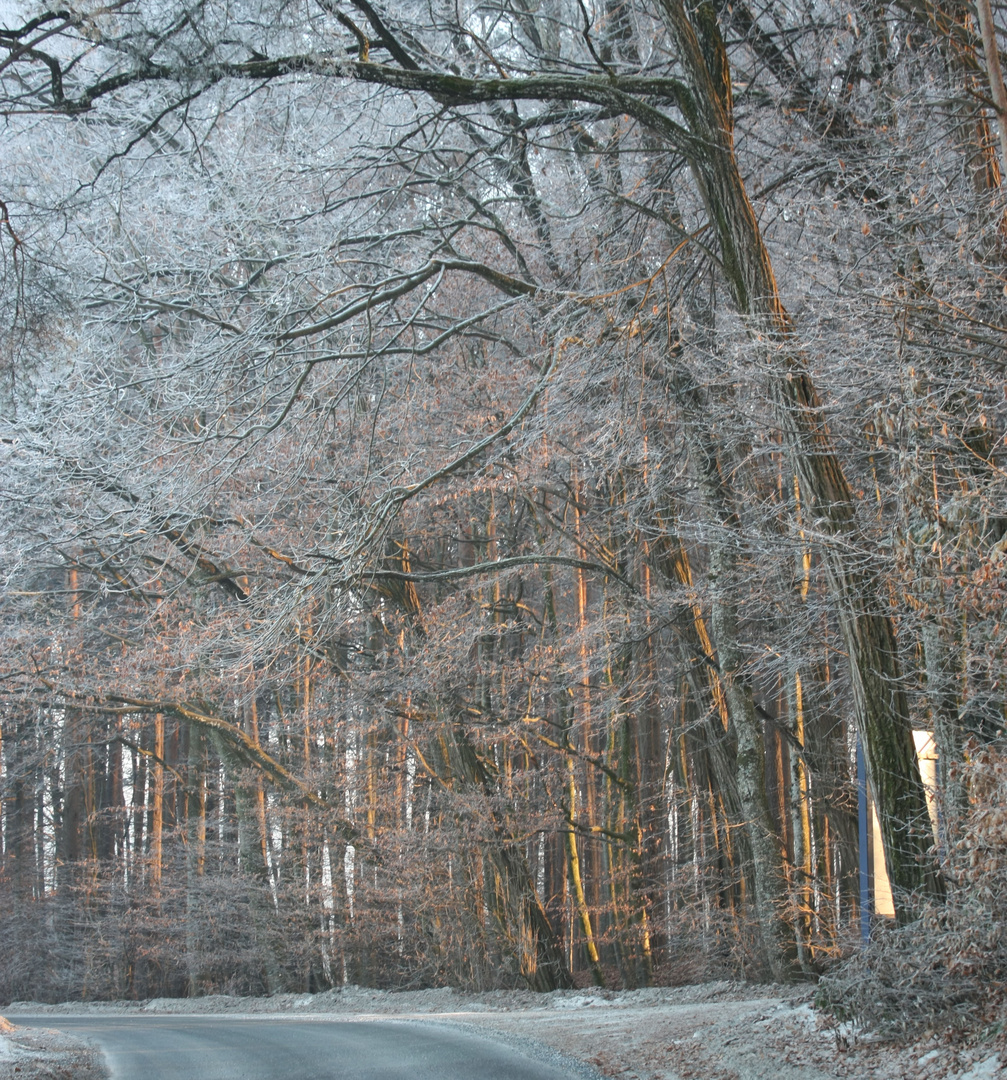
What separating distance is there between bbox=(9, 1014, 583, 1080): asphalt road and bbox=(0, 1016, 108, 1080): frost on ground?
244mm

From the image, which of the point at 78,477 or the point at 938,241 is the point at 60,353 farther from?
the point at 938,241

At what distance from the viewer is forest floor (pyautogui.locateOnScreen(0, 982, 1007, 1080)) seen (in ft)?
21.0

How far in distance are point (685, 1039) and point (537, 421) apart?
5.56 metres

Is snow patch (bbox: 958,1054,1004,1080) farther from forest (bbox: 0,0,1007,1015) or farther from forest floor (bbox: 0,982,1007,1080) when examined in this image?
forest (bbox: 0,0,1007,1015)

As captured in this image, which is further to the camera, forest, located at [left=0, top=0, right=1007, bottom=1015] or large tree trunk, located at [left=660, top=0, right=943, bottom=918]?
large tree trunk, located at [left=660, top=0, right=943, bottom=918]

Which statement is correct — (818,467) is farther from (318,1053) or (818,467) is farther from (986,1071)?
(318,1053)

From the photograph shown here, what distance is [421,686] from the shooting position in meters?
15.7

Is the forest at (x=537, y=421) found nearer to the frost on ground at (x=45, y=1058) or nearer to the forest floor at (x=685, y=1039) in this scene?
the forest floor at (x=685, y=1039)

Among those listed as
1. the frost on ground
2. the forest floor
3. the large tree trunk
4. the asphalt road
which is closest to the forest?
the large tree trunk

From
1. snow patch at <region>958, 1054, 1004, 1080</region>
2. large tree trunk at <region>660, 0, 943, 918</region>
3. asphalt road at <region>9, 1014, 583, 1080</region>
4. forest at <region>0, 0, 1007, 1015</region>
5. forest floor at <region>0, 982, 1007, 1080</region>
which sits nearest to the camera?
snow patch at <region>958, 1054, 1004, 1080</region>

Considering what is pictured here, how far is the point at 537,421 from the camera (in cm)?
1031

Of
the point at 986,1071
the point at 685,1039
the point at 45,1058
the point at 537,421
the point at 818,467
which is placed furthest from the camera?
the point at 537,421

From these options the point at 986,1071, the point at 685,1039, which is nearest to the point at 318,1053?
the point at 685,1039

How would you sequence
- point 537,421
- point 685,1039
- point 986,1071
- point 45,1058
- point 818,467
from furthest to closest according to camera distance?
point 537,421 < point 45,1058 < point 685,1039 < point 818,467 < point 986,1071
